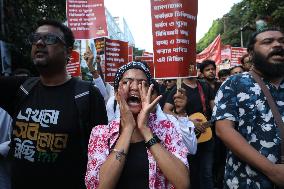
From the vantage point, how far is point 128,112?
7.69 ft

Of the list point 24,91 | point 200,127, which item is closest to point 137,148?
point 24,91

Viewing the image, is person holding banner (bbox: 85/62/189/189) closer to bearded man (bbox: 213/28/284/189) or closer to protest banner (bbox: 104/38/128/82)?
bearded man (bbox: 213/28/284/189)

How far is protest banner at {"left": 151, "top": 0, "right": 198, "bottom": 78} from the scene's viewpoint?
4.47 meters

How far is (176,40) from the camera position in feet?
14.7

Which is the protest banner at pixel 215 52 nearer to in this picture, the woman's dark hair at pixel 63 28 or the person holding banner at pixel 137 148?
the woman's dark hair at pixel 63 28

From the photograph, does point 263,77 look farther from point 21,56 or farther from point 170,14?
point 21,56

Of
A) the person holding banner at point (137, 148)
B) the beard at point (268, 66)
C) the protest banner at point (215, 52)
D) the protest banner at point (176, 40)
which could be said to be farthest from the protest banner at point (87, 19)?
the person holding banner at point (137, 148)

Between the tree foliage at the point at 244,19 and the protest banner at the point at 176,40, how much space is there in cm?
843

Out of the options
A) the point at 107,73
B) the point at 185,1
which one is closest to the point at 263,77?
the point at 185,1

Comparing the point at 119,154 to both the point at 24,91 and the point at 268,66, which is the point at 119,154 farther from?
the point at 268,66

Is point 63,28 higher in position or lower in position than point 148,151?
higher

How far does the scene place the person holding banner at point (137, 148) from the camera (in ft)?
7.30

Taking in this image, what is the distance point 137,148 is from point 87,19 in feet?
19.8

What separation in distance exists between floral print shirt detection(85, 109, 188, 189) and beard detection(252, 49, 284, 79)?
0.90 meters
